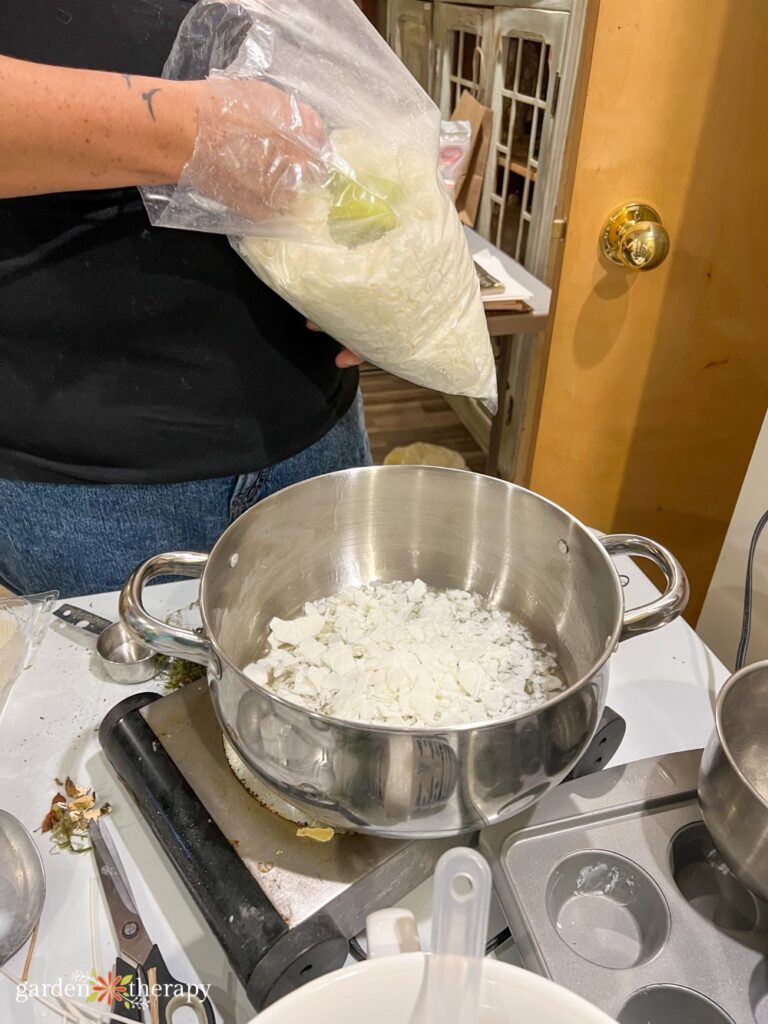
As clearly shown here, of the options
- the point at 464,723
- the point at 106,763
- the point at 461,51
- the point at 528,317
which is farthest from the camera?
the point at 461,51

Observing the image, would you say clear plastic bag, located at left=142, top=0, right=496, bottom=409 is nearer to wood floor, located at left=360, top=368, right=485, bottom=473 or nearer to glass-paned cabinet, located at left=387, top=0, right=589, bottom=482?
glass-paned cabinet, located at left=387, top=0, right=589, bottom=482

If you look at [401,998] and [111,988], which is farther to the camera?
[111,988]

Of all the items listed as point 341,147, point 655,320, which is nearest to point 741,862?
point 341,147

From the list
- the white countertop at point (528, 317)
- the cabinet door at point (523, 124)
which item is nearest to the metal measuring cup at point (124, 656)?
the white countertop at point (528, 317)

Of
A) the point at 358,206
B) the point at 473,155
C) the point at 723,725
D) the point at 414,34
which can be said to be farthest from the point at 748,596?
the point at 414,34

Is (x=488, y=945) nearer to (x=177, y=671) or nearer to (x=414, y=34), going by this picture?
(x=177, y=671)

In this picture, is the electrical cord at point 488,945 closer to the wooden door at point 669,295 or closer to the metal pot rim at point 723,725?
the metal pot rim at point 723,725

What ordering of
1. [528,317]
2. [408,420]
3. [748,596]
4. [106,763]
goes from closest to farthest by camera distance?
[106,763] < [748,596] < [528,317] < [408,420]

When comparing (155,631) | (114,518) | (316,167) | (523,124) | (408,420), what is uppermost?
(316,167)

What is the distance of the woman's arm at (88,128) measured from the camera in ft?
1.50

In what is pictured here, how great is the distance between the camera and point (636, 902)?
1.59 ft

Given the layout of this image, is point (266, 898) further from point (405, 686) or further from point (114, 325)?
point (114, 325)

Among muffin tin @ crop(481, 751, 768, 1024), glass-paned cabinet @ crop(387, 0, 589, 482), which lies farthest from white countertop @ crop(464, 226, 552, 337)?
muffin tin @ crop(481, 751, 768, 1024)

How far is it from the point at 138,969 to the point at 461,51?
2.12m
